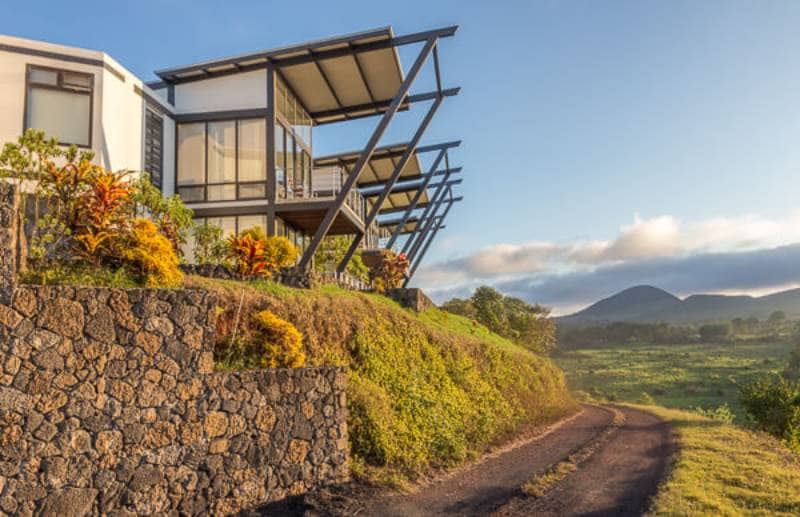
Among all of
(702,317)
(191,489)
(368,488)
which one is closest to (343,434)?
(368,488)

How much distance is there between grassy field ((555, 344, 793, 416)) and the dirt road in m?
25.1

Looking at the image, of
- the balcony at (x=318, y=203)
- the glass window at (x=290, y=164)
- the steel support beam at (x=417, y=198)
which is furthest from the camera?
the steel support beam at (x=417, y=198)

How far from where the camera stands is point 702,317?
134 m

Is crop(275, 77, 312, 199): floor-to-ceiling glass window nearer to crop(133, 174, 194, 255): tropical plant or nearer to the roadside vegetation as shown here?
crop(133, 174, 194, 255): tropical plant

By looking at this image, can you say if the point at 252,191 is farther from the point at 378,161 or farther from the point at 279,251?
the point at 378,161

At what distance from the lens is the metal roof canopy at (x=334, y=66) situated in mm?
21453

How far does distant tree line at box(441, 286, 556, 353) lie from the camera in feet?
126

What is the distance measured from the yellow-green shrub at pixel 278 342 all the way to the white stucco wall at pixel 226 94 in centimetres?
1216

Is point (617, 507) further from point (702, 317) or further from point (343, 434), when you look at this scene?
point (702, 317)

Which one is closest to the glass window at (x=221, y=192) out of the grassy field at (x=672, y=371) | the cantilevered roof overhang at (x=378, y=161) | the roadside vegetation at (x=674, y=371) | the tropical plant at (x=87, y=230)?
the tropical plant at (x=87, y=230)

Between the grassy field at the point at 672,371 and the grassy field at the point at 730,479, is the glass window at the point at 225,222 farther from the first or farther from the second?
the grassy field at the point at 672,371

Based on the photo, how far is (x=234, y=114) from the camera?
22422 mm

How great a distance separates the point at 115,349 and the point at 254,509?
10.9 ft

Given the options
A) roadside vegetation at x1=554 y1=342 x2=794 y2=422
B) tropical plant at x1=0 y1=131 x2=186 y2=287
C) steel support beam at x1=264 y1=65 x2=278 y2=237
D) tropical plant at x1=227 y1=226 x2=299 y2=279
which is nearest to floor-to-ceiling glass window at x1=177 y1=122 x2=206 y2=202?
steel support beam at x1=264 y1=65 x2=278 y2=237
